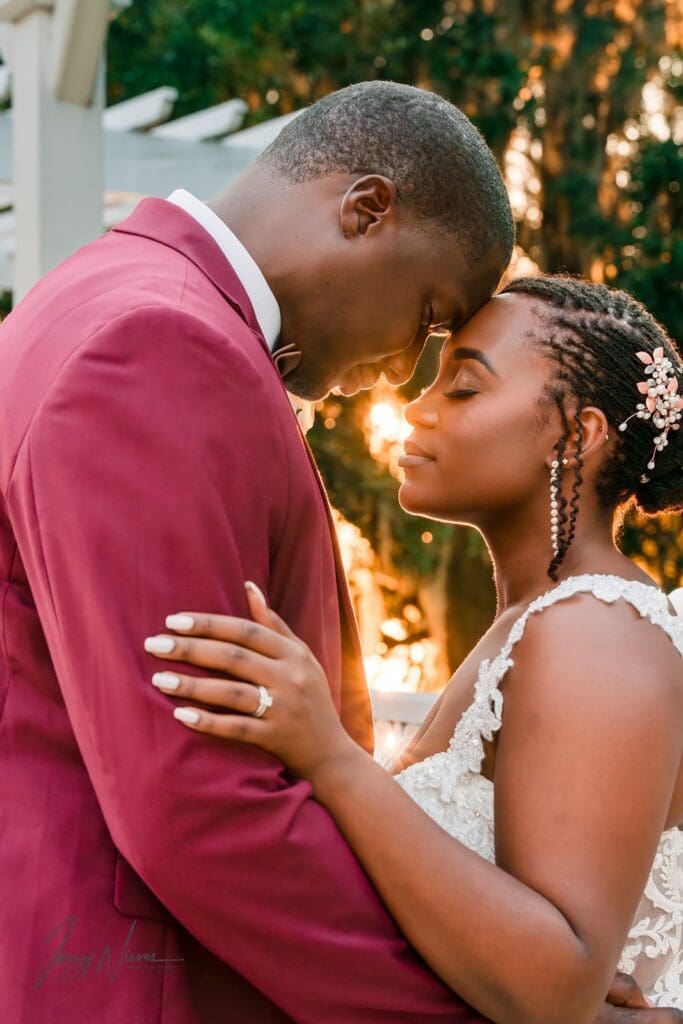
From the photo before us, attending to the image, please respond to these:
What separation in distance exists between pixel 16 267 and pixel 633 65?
7.82m

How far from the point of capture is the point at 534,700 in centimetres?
224

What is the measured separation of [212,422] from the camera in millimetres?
1699

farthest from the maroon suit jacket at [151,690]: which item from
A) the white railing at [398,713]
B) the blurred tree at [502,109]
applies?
the blurred tree at [502,109]

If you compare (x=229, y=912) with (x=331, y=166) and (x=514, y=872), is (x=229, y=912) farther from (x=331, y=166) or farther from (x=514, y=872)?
(x=331, y=166)

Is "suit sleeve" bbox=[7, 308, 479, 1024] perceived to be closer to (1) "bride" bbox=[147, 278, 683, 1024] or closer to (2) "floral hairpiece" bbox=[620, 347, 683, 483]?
(1) "bride" bbox=[147, 278, 683, 1024]

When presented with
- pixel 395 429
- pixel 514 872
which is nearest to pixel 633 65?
pixel 395 429

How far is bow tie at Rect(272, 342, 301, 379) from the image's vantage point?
2268mm

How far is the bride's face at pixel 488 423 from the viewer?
2.61 meters

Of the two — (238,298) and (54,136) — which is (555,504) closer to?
(238,298)

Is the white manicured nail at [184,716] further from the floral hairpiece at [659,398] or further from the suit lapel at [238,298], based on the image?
the floral hairpiece at [659,398]

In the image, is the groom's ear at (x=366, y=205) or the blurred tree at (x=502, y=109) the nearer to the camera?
the groom's ear at (x=366, y=205)

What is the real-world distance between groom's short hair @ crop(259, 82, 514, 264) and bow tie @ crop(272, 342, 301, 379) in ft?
0.90

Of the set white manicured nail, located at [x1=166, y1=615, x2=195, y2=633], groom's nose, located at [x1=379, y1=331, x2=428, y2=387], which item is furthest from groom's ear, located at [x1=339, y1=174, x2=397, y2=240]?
white manicured nail, located at [x1=166, y1=615, x2=195, y2=633]

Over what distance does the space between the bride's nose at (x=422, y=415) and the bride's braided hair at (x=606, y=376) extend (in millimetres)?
253
